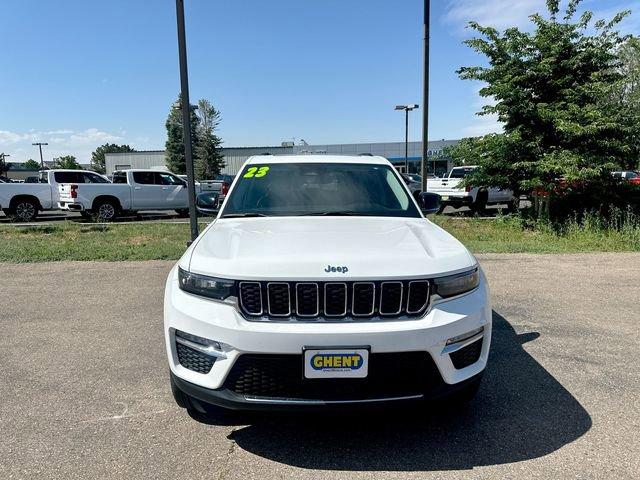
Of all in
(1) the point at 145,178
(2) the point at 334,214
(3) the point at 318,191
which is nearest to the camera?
(2) the point at 334,214

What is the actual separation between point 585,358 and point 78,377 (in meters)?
4.24

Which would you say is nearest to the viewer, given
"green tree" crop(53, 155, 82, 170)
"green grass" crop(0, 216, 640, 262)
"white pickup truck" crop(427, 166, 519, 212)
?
"green grass" crop(0, 216, 640, 262)

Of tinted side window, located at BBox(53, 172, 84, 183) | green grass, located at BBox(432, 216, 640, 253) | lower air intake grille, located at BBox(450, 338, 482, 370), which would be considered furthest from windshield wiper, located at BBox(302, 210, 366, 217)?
tinted side window, located at BBox(53, 172, 84, 183)

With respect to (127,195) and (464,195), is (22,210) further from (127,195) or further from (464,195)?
(464,195)

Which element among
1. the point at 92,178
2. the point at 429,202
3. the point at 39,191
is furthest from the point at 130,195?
the point at 429,202

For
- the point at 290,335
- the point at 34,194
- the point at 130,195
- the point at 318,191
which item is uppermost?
the point at 318,191

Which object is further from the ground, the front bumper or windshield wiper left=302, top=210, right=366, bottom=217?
windshield wiper left=302, top=210, right=366, bottom=217

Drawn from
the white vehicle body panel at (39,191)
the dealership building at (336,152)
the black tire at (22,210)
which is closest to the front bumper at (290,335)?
the white vehicle body panel at (39,191)

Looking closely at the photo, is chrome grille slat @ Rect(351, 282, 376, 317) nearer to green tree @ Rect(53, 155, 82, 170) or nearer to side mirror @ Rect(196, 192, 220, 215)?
side mirror @ Rect(196, 192, 220, 215)

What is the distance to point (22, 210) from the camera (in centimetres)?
1648

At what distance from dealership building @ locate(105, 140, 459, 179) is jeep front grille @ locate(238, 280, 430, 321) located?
42.8 m

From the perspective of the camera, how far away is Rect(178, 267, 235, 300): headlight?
2.61 metres

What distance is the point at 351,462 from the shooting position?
8.70 ft

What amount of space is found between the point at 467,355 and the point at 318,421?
1.06m
